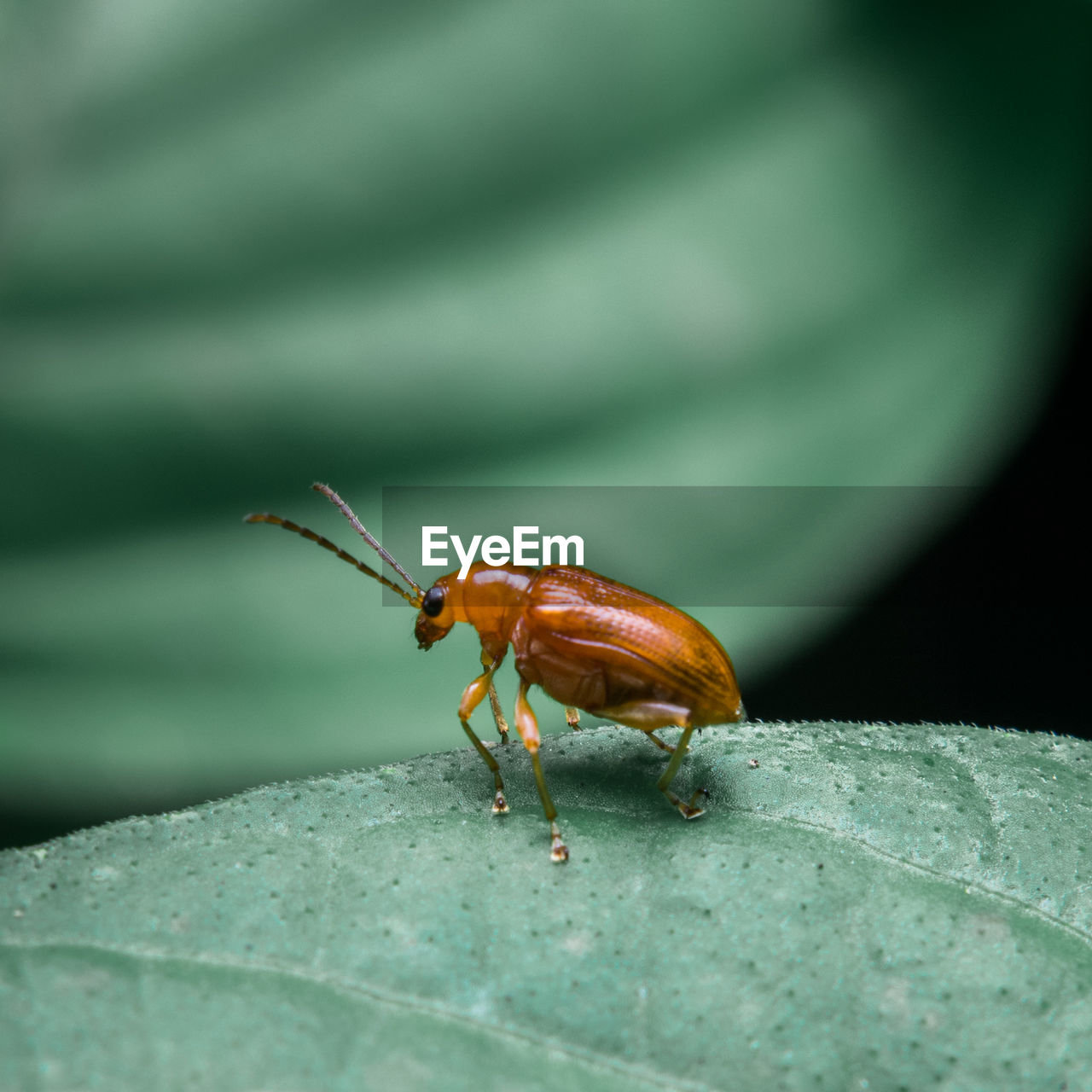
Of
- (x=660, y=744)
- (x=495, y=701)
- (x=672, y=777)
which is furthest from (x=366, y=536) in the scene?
(x=672, y=777)

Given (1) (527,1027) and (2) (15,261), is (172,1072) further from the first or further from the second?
(2) (15,261)

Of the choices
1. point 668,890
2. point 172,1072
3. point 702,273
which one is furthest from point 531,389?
point 172,1072

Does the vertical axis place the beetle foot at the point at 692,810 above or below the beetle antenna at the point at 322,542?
below

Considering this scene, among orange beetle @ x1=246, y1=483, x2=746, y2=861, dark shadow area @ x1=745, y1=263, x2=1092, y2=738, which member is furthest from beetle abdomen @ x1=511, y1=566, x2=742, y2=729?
dark shadow area @ x1=745, y1=263, x2=1092, y2=738
